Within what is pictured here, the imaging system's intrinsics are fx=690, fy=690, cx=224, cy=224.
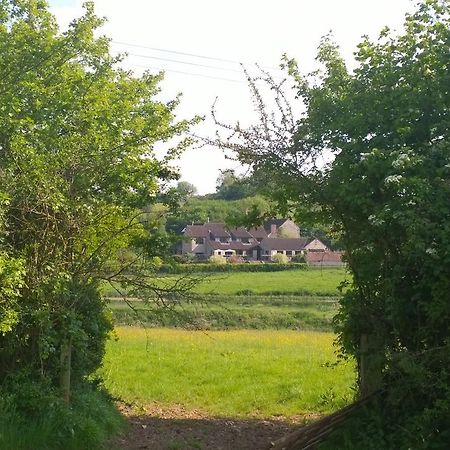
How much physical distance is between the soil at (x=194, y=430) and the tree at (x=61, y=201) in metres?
1.20

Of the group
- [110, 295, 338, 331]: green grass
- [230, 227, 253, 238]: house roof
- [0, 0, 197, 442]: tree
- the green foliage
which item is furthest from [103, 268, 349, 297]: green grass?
the green foliage

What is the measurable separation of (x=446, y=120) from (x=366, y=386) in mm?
3682

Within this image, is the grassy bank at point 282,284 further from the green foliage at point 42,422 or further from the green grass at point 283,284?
the green foliage at point 42,422

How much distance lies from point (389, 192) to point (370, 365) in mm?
2286

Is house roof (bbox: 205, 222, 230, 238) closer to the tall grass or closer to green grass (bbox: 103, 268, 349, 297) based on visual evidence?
the tall grass

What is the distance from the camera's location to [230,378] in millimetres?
15344

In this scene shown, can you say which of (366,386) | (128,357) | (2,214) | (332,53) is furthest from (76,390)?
(128,357)

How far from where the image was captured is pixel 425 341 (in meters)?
8.11

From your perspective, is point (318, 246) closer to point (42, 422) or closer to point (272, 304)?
point (42, 422)

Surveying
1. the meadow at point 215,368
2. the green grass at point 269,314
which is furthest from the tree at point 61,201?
the green grass at point 269,314

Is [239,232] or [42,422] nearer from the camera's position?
[42,422]

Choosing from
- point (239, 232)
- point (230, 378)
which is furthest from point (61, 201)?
point (239, 232)

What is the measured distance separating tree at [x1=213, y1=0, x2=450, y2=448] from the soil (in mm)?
1774

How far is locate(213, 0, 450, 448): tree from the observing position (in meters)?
7.63
